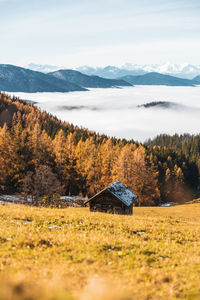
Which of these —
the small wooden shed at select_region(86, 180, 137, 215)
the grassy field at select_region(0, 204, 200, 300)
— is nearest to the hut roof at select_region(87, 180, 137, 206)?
the small wooden shed at select_region(86, 180, 137, 215)

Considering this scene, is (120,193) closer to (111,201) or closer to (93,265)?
(111,201)

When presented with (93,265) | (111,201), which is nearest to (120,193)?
(111,201)

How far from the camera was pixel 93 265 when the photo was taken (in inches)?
304

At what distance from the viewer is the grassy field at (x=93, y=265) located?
4.02 m

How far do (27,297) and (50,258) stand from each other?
519 cm

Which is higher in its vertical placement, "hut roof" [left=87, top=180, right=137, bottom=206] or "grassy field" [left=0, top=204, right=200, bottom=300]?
"grassy field" [left=0, top=204, right=200, bottom=300]

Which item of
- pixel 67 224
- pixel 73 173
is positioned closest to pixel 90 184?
pixel 73 173

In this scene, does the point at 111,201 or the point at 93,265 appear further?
the point at 111,201

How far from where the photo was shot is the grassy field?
4023 millimetres

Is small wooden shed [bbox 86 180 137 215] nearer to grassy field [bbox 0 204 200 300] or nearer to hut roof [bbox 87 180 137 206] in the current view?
hut roof [bbox 87 180 137 206]

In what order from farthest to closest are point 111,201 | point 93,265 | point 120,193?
point 120,193, point 111,201, point 93,265

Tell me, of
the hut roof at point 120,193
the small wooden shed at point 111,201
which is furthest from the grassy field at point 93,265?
the small wooden shed at point 111,201

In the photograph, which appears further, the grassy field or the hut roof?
the hut roof

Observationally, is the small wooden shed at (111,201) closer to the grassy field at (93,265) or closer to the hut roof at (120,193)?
the hut roof at (120,193)
